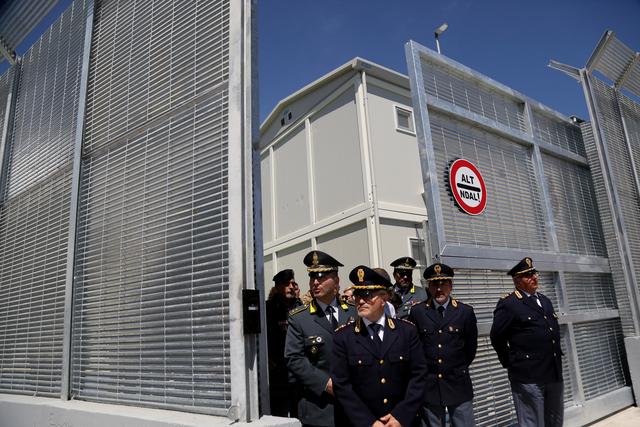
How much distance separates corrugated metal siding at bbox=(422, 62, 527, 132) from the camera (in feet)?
16.2

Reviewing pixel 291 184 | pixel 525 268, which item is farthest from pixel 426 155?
pixel 291 184

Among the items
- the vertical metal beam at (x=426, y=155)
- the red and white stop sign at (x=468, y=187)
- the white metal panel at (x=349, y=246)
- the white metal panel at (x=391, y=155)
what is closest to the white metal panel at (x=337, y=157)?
the white metal panel at (x=391, y=155)

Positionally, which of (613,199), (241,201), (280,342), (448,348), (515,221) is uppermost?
(613,199)

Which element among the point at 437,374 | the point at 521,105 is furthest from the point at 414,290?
the point at 521,105

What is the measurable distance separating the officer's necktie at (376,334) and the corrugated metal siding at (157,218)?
891mm

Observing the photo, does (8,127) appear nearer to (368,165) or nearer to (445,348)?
(368,165)

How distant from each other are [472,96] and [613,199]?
3.02m

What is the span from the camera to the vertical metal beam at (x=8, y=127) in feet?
18.7

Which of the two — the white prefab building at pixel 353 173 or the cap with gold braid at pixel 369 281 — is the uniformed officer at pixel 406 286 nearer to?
the cap with gold braid at pixel 369 281

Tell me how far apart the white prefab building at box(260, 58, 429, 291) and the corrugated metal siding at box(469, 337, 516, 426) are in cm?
235

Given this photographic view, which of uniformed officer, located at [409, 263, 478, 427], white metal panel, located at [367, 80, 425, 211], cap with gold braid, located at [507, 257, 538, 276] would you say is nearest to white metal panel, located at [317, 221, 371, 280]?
white metal panel, located at [367, 80, 425, 211]

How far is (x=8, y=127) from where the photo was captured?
5824 millimetres

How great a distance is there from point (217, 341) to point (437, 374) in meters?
1.80

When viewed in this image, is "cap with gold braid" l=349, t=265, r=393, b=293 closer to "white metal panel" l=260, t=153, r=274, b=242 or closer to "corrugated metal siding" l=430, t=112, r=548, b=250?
"corrugated metal siding" l=430, t=112, r=548, b=250
